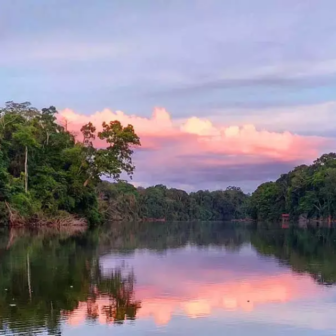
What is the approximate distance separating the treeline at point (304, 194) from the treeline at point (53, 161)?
4502cm

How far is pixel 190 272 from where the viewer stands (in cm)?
1727

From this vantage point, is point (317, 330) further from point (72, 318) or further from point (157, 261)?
point (157, 261)

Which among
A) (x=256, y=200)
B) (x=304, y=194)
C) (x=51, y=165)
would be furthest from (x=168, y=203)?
(x=51, y=165)

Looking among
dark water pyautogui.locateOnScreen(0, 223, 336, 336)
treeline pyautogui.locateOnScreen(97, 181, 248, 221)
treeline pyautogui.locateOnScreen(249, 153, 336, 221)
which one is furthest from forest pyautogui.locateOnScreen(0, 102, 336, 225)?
treeline pyautogui.locateOnScreen(249, 153, 336, 221)

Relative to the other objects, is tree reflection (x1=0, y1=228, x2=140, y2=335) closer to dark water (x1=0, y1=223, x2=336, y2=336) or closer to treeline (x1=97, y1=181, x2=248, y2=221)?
dark water (x1=0, y1=223, x2=336, y2=336)

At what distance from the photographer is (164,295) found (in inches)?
508

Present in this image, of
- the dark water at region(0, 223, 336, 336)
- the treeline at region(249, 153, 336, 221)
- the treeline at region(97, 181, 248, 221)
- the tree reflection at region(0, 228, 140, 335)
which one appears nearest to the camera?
the dark water at region(0, 223, 336, 336)

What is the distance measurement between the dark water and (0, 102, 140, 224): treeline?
27.2 metres

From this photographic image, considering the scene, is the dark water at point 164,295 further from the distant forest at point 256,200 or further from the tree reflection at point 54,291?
the distant forest at point 256,200

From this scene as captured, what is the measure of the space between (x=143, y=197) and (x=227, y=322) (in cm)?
11104

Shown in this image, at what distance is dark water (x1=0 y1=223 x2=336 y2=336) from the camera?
9711 mm

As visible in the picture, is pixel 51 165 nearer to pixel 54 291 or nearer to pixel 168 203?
pixel 54 291

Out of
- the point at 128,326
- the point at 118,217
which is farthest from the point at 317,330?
the point at 118,217

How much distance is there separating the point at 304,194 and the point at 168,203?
1472 inches
